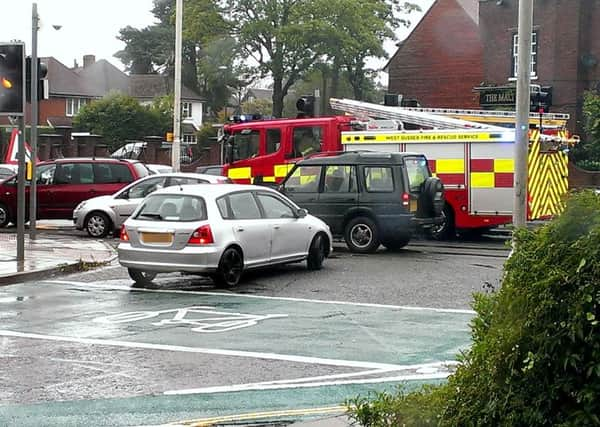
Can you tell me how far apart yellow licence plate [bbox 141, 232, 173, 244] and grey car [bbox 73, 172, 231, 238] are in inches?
297

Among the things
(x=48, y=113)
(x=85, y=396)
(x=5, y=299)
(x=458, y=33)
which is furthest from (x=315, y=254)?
(x=48, y=113)

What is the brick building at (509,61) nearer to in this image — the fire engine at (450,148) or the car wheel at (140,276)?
the fire engine at (450,148)

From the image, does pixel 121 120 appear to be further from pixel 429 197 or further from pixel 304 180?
pixel 429 197

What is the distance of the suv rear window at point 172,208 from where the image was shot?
13.7 metres

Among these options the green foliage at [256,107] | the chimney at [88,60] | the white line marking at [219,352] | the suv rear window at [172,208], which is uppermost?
the chimney at [88,60]

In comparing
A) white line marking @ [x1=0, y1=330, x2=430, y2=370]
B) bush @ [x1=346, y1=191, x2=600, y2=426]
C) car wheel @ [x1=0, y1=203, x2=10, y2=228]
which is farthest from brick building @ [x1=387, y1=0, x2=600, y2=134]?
bush @ [x1=346, y1=191, x2=600, y2=426]

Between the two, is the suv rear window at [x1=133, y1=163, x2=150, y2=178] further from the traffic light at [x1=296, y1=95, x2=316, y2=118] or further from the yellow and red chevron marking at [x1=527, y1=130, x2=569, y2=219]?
the yellow and red chevron marking at [x1=527, y1=130, x2=569, y2=219]

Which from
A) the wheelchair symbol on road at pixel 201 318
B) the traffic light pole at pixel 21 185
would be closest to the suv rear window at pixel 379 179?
the traffic light pole at pixel 21 185

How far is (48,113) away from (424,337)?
251ft

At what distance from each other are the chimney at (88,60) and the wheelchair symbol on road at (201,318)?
284 ft

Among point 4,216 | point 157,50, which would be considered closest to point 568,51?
point 4,216

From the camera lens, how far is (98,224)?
21562 mm

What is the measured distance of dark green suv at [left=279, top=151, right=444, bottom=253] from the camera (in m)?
18.7

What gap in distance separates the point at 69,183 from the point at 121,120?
4106 cm
